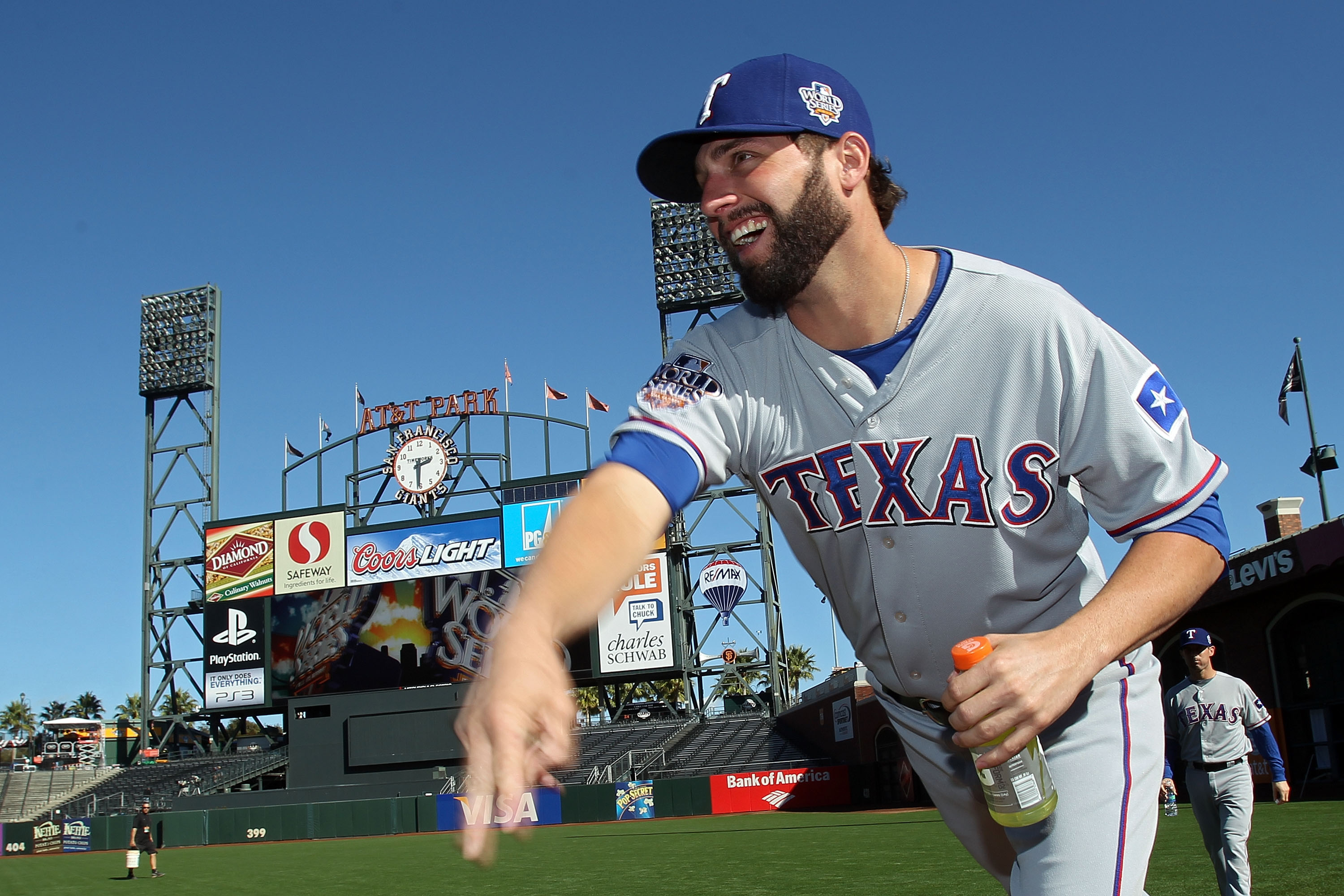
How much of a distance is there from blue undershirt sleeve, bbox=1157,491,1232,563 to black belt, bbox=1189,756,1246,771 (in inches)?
262

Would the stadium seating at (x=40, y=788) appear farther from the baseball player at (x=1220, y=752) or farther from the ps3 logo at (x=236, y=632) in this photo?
the baseball player at (x=1220, y=752)

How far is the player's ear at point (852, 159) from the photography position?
2146mm

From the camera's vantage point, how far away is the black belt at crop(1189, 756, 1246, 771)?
7.56 metres

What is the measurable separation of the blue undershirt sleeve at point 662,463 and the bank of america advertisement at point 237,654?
41.0 metres

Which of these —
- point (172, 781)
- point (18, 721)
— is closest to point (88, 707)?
point (18, 721)

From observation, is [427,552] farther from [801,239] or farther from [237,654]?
[801,239]

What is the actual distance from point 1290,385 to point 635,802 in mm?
20120

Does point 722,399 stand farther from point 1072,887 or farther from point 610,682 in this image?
point 610,682

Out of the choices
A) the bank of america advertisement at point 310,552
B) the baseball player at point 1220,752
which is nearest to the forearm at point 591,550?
the baseball player at point 1220,752

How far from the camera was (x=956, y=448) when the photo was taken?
2.05 m

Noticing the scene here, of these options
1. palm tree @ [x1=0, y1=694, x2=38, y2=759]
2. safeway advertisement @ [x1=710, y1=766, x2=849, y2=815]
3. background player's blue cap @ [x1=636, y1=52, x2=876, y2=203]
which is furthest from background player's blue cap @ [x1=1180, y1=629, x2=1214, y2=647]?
palm tree @ [x1=0, y1=694, x2=38, y2=759]

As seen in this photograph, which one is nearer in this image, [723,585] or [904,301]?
[904,301]

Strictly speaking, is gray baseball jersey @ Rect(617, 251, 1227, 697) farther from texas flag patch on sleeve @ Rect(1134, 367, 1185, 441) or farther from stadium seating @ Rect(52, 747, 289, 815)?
stadium seating @ Rect(52, 747, 289, 815)

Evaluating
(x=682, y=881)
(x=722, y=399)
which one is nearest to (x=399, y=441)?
(x=682, y=881)
